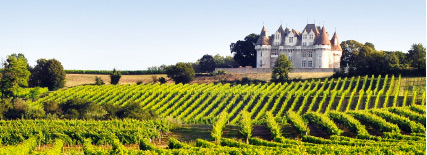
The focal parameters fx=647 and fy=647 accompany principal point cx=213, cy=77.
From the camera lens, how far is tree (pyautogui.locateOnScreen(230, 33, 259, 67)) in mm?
89938

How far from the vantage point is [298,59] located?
8600 cm

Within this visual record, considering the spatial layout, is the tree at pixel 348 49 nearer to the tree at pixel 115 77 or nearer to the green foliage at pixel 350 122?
the tree at pixel 115 77

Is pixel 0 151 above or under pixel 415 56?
under

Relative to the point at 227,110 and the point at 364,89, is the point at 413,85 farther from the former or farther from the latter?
the point at 227,110

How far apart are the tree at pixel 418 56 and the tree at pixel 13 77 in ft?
139

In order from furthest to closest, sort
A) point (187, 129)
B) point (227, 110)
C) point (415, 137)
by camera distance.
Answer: point (227, 110)
point (187, 129)
point (415, 137)

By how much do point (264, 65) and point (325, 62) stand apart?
26.3 ft

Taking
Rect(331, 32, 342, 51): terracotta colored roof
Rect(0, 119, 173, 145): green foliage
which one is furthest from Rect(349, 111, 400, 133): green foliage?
Rect(331, 32, 342, 51): terracotta colored roof

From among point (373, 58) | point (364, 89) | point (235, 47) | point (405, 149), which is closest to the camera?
point (405, 149)

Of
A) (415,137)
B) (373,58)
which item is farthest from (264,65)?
(415,137)

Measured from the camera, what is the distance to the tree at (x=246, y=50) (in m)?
89.9

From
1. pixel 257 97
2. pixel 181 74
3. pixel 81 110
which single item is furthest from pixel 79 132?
pixel 181 74

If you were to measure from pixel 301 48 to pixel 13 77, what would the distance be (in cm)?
3751

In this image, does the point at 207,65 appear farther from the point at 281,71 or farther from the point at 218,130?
the point at 218,130
